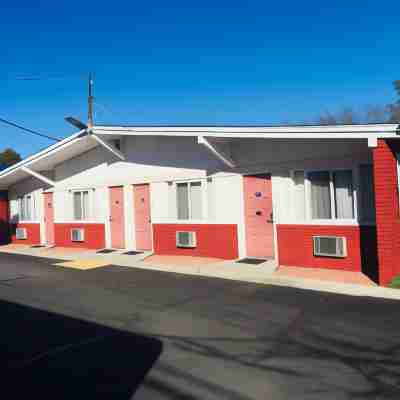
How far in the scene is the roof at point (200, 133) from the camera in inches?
314

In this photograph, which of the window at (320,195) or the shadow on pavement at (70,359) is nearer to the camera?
the shadow on pavement at (70,359)

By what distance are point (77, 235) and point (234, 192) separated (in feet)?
25.5

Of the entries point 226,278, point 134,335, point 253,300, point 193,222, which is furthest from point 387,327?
point 193,222

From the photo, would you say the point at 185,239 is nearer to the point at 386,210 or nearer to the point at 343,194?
the point at 343,194

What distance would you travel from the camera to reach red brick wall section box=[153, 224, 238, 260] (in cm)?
1157

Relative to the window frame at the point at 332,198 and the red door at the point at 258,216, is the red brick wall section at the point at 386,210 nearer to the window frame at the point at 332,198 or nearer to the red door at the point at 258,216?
the window frame at the point at 332,198

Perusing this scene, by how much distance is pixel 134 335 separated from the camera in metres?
5.64

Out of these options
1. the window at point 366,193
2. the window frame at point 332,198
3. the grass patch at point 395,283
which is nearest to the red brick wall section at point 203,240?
the window frame at point 332,198

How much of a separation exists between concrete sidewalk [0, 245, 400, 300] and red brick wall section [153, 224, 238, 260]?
316 millimetres

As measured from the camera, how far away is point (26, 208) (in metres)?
19.2

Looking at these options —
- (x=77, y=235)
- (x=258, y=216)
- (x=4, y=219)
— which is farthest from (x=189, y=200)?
(x=4, y=219)

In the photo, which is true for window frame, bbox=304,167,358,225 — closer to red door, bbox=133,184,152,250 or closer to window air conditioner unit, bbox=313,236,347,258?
window air conditioner unit, bbox=313,236,347,258

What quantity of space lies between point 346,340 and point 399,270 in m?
3.57

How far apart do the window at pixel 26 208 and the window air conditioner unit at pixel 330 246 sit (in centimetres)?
1405
